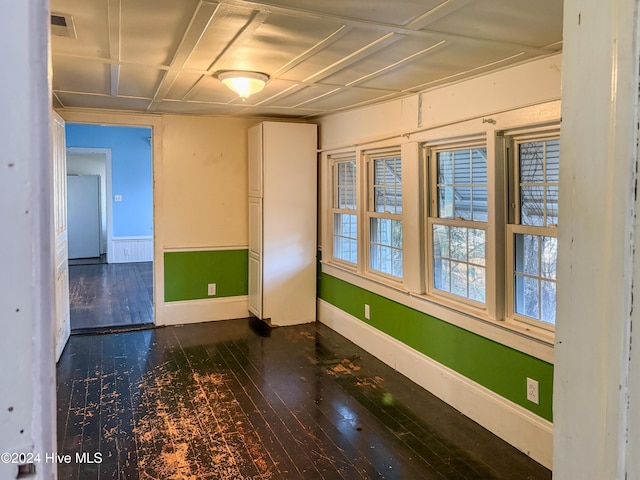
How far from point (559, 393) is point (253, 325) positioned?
479 cm

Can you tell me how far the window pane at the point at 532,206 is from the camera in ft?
9.20

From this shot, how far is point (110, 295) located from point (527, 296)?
5.56 m

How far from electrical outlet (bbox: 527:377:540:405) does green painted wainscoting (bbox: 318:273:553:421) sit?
0.9 inches

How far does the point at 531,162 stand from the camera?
288 cm

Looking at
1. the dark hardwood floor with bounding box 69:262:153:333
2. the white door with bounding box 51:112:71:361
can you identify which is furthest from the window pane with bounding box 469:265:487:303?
the dark hardwood floor with bounding box 69:262:153:333

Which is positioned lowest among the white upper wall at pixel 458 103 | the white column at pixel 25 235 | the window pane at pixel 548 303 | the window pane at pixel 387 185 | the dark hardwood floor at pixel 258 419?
the dark hardwood floor at pixel 258 419

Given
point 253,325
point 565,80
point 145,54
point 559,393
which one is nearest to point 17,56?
point 565,80

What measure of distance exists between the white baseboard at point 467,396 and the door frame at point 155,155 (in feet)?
6.92

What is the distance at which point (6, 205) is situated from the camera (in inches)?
18.9

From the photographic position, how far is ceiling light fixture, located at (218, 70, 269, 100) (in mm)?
3150

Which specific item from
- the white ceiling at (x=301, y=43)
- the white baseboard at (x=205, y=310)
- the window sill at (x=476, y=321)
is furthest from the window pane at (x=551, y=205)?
the white baseboard at (x=205, y=310)

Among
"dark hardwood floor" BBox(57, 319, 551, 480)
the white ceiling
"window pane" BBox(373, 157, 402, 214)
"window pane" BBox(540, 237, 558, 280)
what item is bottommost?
"dark hardwood floor" BBox(57, 319, 551, 480)

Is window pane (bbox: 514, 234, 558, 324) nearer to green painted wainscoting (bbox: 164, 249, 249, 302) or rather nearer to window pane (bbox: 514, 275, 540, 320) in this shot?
window pane (bbox: 514, 275, 540, 320)

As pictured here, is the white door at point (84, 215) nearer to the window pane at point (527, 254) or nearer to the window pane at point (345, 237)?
the window pane at point (345, 237)
